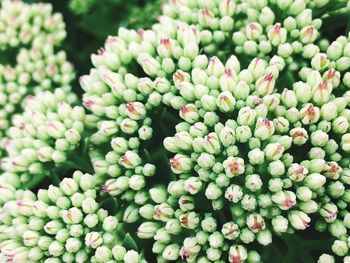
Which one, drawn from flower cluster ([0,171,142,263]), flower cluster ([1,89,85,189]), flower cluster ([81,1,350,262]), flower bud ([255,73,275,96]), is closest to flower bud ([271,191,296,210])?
flower cluster ([81,1,350,262])

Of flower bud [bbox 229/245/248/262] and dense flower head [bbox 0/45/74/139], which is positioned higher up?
flower bud [bbox 229/245/248/262]

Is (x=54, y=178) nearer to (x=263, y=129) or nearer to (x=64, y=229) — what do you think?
(x=64, y=229)

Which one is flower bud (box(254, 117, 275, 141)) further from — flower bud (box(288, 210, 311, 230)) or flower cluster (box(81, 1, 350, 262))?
flower bud (box(288, 210, 311, 230))

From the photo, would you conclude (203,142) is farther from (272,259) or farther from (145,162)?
(272,259)

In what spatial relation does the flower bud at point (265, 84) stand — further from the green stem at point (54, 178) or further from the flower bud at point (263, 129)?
the green stem at point (54, 178)

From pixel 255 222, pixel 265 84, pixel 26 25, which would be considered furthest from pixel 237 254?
pixel 26 25

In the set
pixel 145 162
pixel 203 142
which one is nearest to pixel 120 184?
pixel 145 162
